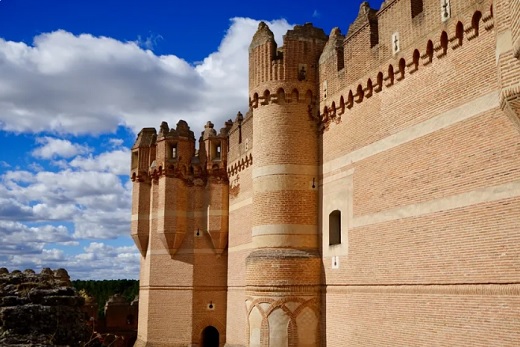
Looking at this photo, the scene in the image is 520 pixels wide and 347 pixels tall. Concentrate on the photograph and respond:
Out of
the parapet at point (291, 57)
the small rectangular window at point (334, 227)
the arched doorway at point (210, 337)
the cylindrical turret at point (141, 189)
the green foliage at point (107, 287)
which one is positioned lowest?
the arched doorway at point (210, 337)

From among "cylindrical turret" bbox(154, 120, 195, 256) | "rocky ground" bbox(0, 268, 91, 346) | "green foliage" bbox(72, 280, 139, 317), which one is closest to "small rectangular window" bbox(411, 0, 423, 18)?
"rocky ground" bbox(0, 268, 91, 346)

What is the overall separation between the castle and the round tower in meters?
0.04

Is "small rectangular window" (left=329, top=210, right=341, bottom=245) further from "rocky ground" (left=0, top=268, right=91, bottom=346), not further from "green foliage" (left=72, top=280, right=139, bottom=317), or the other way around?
"green foliage" (left=72, top=280, right=139, bottom=317)

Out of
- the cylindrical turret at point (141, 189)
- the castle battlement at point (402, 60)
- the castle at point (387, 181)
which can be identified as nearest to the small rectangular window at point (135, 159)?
the cylindrical turret at point (141, 189)

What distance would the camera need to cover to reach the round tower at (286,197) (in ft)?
50.9

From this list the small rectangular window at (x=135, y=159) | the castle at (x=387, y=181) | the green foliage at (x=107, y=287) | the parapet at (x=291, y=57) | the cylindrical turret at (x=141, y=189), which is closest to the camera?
the castle at (x=387, y=181)

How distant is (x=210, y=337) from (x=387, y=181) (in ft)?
50.1

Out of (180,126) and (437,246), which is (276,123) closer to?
(437,246)

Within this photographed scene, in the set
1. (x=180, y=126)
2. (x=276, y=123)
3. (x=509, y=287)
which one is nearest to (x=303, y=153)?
(x=276, y=123)

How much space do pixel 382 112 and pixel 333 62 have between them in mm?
2799

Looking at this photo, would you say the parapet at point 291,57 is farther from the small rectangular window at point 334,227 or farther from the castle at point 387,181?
the small rectangular window at point 334,227

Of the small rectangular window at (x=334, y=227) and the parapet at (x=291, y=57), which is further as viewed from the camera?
the parapet at (x=291, y=57)

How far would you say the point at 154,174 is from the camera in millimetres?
26359

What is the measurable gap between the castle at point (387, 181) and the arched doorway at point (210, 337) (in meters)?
3.01
